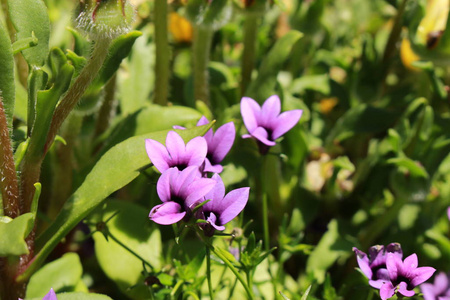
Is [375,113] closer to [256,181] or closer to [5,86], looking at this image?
[256,181]

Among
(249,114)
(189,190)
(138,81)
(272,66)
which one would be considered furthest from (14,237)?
(138,81)

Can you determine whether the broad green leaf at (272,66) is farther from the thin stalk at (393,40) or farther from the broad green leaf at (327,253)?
the thin stalk at (393,40)

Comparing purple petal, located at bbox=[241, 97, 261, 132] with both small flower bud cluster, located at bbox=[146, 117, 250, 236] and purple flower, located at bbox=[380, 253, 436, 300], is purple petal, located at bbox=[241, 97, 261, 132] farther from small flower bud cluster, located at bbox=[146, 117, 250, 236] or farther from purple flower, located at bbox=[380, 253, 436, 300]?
purple flower, located at bbox=[380, 253, 436, 300]

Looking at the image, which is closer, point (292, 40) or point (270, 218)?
point (292, 40)

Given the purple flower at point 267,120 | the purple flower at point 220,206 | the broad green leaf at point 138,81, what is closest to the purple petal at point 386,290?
the purple flower at point 220,206

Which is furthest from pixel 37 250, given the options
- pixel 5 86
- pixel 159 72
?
pixel 159 72

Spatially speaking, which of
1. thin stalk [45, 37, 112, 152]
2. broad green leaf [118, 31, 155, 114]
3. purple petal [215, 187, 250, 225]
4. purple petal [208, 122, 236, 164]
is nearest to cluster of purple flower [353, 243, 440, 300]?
purple petal [215, 187, 250, 225]

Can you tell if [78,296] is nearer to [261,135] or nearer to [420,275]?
[261,135]
